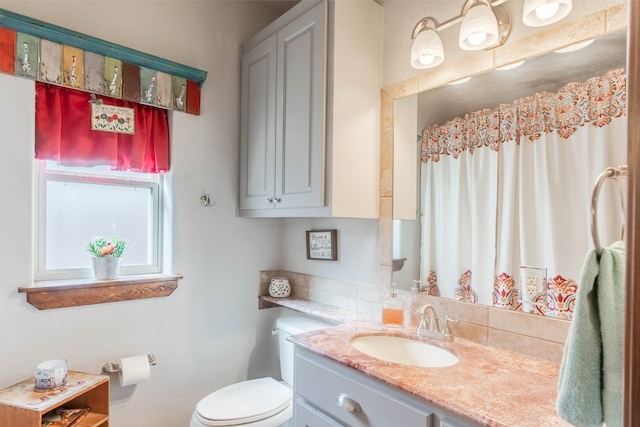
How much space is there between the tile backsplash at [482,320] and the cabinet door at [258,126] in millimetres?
642

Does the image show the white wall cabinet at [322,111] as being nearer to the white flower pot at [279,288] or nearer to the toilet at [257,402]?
the white flower pot at [279,288]

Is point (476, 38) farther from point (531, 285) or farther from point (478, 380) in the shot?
point (478, 380)

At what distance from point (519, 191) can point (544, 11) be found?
590 millimetres

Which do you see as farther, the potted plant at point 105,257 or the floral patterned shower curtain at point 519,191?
the potted plant at point 105,257

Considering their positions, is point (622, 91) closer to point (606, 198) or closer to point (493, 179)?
point (606, 198)

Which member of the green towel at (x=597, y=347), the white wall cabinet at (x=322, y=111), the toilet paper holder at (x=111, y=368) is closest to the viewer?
the green towel at (x=597, y=347)

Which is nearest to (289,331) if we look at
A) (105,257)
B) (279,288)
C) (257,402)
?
(279,288)

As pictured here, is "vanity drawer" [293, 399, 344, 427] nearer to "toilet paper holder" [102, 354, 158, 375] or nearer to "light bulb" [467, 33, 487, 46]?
"toilet paper holder" [102, 354, 158, 375]

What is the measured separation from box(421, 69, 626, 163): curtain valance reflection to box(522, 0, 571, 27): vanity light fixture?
222 mm

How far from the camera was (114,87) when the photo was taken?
1.79m

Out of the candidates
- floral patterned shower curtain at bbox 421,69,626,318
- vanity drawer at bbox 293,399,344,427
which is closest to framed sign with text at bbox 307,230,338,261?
floral patterned shower curtain at bbox 421,69,626,318

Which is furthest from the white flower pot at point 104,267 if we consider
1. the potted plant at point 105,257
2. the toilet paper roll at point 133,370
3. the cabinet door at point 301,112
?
the cabinet door at point 301,112

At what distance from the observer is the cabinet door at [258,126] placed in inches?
77.3

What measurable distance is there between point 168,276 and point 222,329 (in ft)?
1.52
